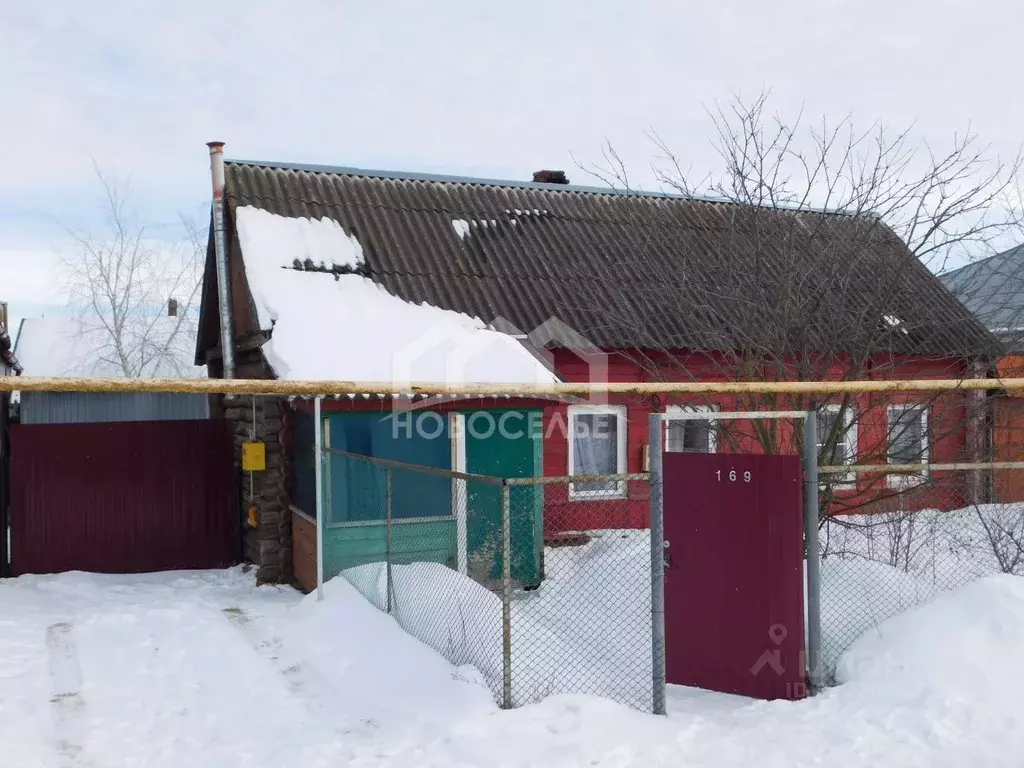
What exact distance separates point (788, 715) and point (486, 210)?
10.2 metres

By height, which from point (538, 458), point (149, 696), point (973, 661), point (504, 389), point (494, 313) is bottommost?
point (149, 696)

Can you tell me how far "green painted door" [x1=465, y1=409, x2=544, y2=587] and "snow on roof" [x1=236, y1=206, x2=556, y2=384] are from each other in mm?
687

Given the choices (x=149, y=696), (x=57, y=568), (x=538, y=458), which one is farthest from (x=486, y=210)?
(x=149, y=696)

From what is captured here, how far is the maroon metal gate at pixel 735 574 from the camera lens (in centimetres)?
598

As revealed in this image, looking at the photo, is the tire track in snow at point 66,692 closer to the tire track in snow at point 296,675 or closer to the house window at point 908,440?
the tire track in snow at point 296,675

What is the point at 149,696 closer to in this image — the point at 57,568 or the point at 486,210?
the point at 57,568

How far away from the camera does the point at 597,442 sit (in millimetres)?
12438

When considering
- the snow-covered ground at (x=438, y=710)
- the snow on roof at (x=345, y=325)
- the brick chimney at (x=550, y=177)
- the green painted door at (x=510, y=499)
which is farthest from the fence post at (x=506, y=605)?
the brick chimney at (x=550, y=177)

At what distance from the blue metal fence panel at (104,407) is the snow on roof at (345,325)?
39.7ft

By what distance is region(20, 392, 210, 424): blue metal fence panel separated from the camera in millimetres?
22766

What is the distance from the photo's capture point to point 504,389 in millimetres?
7922

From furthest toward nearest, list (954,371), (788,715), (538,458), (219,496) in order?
1. (954,371)
2. (219,496)
3. (538,458)
4. (788,715)

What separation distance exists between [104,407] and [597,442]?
15476 millimetres

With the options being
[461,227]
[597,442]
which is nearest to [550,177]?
[461,227]
